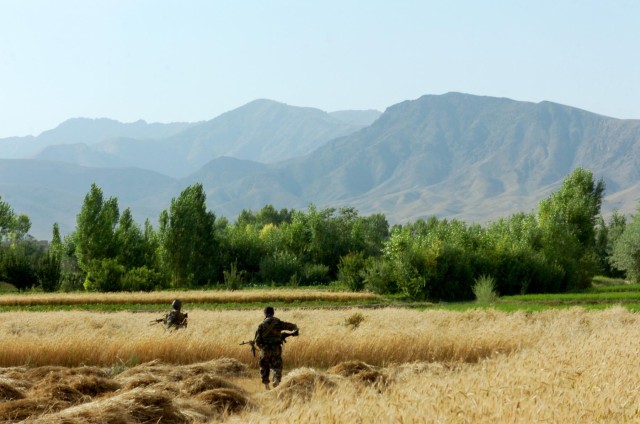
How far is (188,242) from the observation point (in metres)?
71.6

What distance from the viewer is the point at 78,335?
78.0ft

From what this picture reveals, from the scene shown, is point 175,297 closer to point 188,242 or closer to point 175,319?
point 188,242

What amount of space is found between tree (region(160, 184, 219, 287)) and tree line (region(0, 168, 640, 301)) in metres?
0.10

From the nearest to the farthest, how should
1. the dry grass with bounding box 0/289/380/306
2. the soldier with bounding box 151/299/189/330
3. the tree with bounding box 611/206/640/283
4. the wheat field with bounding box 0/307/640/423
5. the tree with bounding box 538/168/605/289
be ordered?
the wheat field with bounding box 0/307/640/423 → the soldier with bounding box 151/299/189/330 → the dry grass with bounding box 0/289/380/306 → the tree with bounding box 538/168/605/289 → the tree with bounding box 611/206/640/283

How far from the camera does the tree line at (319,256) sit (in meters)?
59.0

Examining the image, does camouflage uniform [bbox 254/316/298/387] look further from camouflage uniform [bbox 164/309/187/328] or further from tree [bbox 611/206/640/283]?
tree [bbox 611/206/640/283]

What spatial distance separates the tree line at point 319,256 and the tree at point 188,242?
100 millimetres

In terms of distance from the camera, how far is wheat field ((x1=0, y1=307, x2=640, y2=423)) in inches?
335

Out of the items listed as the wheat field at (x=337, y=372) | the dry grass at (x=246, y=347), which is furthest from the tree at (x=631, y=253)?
the dry grass at (x=246, y=347)

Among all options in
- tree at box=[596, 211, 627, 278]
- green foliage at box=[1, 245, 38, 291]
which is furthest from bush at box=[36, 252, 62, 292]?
tree at box=[596, 211, 627, 278]

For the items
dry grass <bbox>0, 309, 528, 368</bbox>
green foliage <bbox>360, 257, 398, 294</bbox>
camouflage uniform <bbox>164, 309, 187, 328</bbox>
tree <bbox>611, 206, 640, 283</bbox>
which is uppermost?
tree <bbox>611, 206, 640, 283</bbox>

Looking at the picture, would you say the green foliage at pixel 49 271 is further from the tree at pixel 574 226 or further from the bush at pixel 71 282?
the tree at pixel 574 226

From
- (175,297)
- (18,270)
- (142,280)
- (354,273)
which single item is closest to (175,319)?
(175,297)

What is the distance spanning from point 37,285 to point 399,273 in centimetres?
3287
